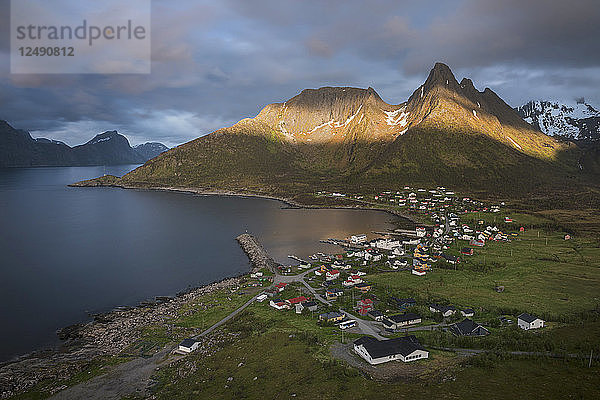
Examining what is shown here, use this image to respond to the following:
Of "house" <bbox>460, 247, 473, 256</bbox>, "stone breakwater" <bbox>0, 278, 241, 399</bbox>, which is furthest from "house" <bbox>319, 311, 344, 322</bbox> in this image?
"house" <bbox>460, 247, 473, 256</bbox>

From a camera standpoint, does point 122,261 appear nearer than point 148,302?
No

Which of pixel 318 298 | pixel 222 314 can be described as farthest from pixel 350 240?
pixel 222 314

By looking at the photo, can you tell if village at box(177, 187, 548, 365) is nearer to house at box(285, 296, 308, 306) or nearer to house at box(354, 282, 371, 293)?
house at box(285, 296, 308, 306)

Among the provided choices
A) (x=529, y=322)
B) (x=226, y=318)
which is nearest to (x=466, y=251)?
(x=529, y=322)

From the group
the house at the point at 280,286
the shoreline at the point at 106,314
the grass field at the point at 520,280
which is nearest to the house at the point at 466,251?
the grass field at the point at 520,280

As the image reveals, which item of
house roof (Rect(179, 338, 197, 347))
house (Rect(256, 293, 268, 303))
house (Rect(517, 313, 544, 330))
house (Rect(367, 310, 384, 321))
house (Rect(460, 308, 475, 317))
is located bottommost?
house roof (Rect(179, 338, 197, 347))

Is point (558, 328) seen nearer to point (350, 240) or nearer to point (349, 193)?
point (350, 240)

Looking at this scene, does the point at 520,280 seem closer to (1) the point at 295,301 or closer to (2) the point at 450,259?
(2) the point at 450,259
